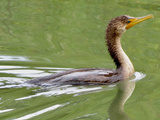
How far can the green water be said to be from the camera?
257 inches

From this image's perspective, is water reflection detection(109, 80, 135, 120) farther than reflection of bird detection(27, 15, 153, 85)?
No

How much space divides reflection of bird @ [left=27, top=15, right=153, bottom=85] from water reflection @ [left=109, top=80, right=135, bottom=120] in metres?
0.16

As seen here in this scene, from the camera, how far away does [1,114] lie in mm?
6117

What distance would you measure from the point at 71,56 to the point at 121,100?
2615 mm

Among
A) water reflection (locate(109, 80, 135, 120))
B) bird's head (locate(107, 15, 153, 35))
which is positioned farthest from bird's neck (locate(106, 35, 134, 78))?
water reflection (locate(109, 80, 135, 120))

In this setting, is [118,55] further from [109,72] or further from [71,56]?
[71,56]

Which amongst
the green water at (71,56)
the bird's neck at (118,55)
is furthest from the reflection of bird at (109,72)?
the green water at (71,56)

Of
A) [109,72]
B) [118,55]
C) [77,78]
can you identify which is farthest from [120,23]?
[77,78]

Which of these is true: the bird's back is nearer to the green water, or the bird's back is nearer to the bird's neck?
the green water

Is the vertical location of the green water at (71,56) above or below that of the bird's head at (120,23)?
below

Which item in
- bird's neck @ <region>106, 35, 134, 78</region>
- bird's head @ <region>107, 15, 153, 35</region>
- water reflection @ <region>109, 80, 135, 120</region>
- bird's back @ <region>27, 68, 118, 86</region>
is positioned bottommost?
water reflection @ <region>109, 80, 135, 120</region>

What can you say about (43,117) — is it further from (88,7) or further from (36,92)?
(88,7)

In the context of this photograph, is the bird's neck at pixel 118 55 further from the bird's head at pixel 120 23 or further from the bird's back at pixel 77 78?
the bird's back at pixel 77 78

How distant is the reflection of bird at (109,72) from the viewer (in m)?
7.60
